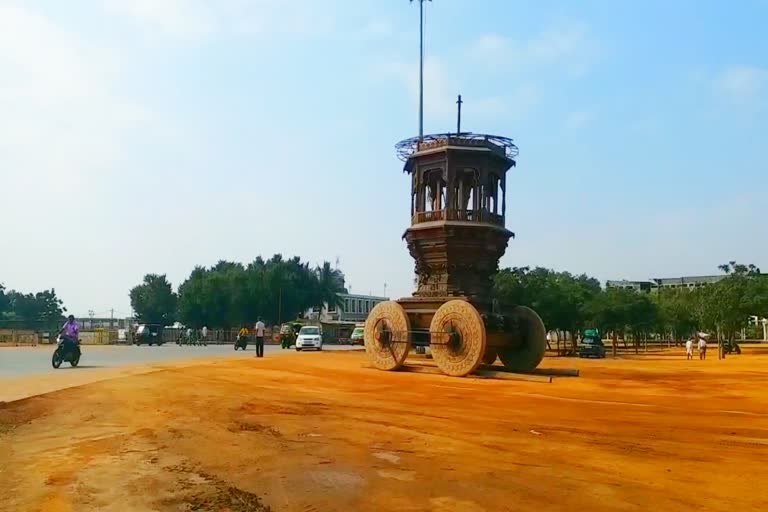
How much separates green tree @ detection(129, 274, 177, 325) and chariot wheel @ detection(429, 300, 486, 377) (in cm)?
9644

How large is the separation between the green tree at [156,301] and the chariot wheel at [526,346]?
94945 millimetres

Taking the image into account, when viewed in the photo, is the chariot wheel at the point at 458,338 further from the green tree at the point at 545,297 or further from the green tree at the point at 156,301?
the green tree at the point at 156,301

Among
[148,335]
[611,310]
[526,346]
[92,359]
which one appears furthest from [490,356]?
[148,335]

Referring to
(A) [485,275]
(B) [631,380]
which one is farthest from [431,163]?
(B) [631,380]

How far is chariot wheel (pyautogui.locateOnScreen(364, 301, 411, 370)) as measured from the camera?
24531 mm

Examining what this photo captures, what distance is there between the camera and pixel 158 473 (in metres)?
7.78

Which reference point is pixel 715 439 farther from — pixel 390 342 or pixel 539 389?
pixel 390 342

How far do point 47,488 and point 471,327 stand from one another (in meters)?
16.2

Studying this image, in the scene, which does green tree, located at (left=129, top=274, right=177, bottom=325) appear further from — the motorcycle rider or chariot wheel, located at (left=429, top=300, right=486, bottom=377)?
chariot wheel, located at (left=429, top=300, right=486, bottom=377)

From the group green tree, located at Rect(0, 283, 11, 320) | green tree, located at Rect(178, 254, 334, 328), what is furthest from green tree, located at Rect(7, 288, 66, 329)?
green tree, located at Rect(178, 254, 334, 328)

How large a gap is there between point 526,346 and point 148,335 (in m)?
47.6

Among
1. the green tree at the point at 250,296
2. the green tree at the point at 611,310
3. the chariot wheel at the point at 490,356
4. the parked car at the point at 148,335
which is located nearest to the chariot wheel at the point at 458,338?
the chariot wheel at the point at 490,356

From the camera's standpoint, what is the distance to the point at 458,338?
73.4 feet

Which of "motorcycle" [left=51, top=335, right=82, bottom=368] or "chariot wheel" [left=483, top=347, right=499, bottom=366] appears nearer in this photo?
"motorcycle" [left=51, top=335, right=82, bottom=368]
